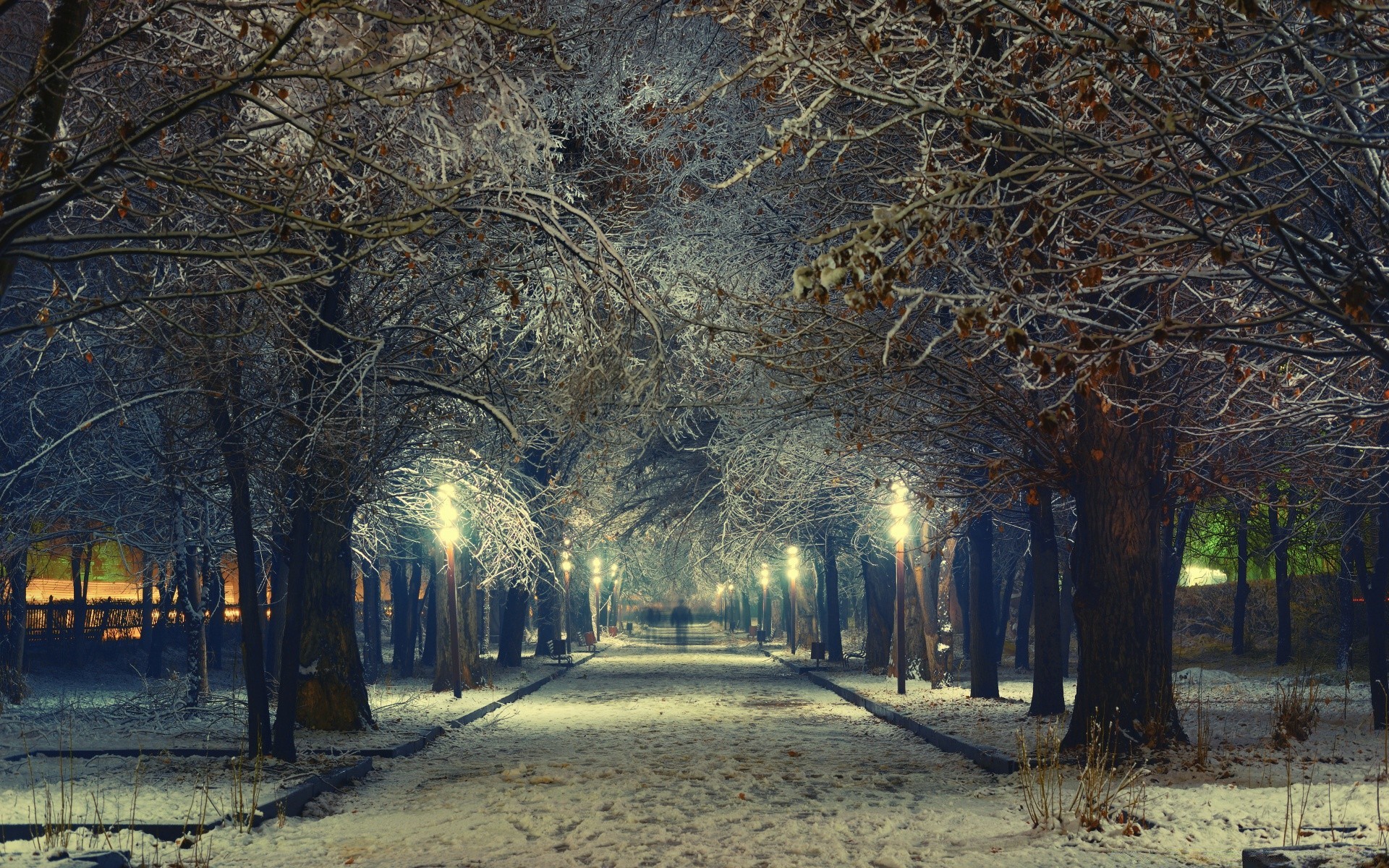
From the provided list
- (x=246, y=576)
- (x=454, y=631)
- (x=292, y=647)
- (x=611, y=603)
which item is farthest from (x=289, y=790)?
(x=611, y=603)

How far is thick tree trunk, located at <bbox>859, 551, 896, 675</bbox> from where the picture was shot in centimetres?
3039

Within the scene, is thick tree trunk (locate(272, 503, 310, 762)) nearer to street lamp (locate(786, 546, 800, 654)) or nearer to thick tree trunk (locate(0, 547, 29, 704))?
thick tree trunk (locate(0, 547, 29, 704))

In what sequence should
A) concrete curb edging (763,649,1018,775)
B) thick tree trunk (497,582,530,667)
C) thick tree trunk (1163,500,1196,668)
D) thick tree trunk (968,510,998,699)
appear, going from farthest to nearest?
thick tree trunk (497,582,530,667), thick tree trunk (1163,500,1196,668), thick tree trunk (968,510,998,699), concrete curb edging (763,649,1018,775)

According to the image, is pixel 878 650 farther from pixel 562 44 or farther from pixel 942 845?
pixel 942 845

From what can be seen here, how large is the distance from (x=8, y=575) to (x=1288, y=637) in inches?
1156

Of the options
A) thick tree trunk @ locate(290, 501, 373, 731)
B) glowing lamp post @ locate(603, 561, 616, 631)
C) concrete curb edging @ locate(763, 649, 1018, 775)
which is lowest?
glowing lamp post @ locate(603, 561, 616, 631)

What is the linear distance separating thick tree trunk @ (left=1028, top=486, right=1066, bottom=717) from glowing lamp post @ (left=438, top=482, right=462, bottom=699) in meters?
9.19

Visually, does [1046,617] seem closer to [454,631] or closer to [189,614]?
[454,631]

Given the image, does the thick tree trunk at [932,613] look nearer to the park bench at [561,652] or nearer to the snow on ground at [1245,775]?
the snow on ground at [1245,775]

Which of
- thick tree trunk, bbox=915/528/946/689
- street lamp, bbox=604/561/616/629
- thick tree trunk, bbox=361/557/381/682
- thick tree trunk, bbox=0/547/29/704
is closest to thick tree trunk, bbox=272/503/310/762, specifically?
thick tree trunk, bbox=0/547/29/704

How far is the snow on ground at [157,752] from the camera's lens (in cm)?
935

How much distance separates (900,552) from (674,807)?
14.8m

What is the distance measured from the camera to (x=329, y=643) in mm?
16703

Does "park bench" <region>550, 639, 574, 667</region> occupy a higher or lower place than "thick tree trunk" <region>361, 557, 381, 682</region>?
lower
